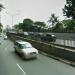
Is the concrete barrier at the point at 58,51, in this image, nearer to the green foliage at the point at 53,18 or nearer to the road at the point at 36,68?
the road at the point at 36,68

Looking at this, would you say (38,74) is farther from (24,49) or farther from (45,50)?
(45,50)

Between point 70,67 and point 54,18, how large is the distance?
394ft

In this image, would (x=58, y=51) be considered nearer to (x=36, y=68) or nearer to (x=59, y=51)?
(x=59, y=51)

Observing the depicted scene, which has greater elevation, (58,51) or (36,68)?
(58,51)

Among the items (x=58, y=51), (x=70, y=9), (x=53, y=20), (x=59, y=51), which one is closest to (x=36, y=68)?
(x=59, y=51)

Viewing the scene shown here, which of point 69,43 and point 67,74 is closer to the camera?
point 67,74

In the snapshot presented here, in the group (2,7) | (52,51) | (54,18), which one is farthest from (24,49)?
(54,18)

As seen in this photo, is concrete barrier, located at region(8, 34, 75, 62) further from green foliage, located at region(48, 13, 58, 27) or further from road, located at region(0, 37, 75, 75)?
green foliage, located at region(48, 13, 58, 27)

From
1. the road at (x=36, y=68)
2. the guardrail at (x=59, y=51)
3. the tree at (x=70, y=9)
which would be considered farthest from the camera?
the tree at (x=70, y=9)

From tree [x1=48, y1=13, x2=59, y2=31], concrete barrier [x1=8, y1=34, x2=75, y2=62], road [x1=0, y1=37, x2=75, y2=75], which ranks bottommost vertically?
road [x1=0, y1=37, x2=75, y2=75]

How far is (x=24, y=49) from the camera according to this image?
72.7 ft

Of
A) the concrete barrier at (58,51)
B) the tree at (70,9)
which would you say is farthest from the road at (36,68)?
the tree at (70,9)

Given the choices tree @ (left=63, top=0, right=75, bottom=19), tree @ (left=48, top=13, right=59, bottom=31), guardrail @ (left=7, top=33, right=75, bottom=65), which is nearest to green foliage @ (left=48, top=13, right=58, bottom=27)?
tree @ (left=48, top=13, right=59, bottom=31)

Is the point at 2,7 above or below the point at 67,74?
above
